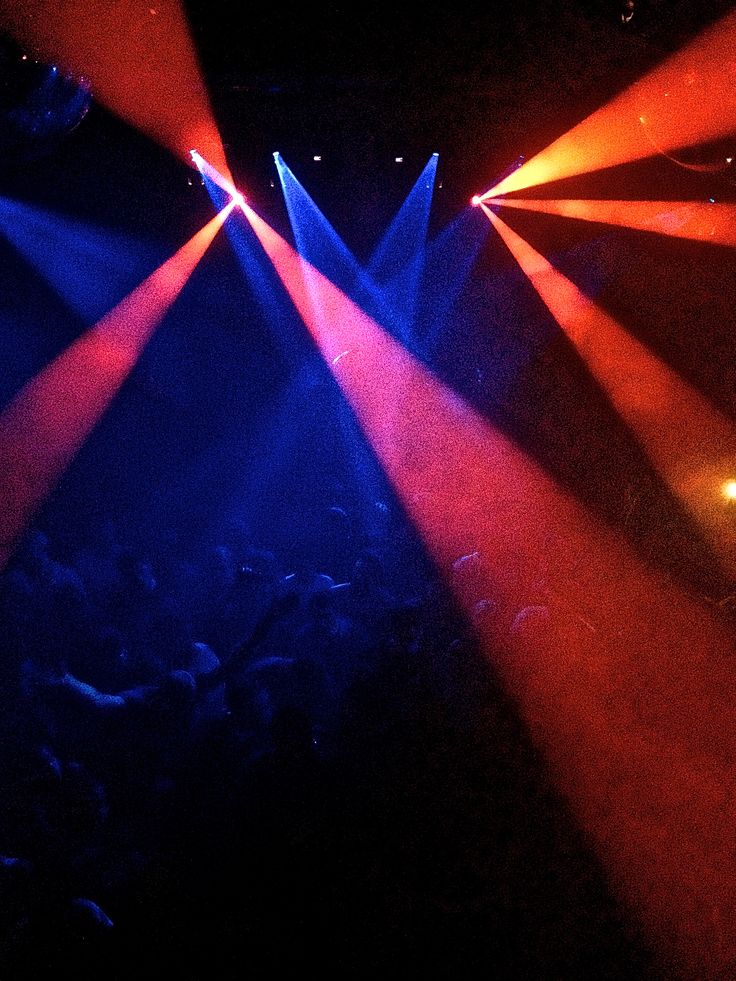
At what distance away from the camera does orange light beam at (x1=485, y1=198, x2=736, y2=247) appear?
16.7 ft

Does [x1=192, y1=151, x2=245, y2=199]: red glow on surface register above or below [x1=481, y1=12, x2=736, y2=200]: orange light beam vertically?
above

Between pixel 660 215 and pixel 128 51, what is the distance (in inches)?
162

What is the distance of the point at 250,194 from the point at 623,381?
3.69 metres

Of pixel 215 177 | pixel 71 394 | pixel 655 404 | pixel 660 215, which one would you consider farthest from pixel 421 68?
pixel 71 394

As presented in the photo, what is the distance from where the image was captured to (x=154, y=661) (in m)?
3.21

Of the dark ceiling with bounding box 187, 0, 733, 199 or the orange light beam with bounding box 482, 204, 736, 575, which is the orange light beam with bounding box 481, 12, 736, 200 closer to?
the dark ceiling with bounding box 187, 0, 733, 199

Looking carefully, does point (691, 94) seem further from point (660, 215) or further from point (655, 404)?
point (655, 404)

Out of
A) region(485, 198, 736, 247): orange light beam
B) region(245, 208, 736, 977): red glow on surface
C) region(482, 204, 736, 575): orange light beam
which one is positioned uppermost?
region(485, 198, 736, 247): orange light beam

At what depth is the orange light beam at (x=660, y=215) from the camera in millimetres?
5082

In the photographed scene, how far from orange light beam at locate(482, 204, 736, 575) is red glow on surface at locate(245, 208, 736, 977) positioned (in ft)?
2.53

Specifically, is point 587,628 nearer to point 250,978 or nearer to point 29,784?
point 250,978

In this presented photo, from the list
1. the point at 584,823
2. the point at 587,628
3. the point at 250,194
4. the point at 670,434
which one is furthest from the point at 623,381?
the point at 584,823

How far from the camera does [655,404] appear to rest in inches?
231

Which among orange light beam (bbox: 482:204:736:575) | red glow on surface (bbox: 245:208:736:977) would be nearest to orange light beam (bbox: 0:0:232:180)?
red glow on surface (bbox: 245:208:736:977)
